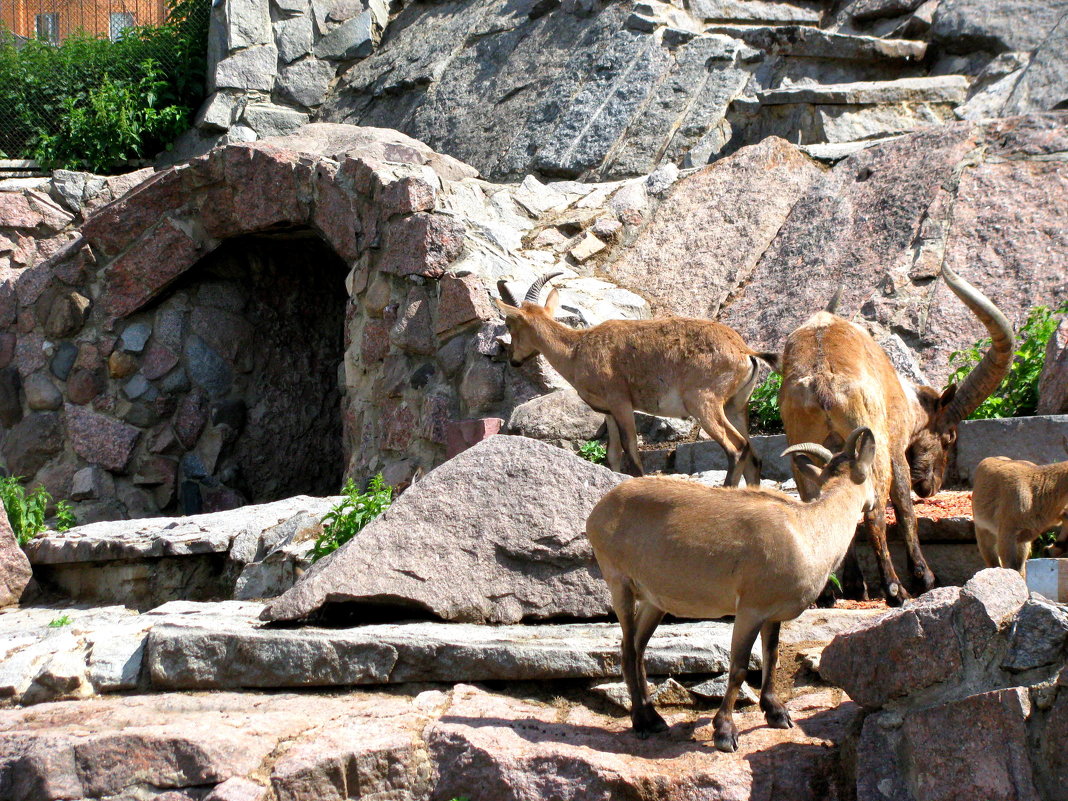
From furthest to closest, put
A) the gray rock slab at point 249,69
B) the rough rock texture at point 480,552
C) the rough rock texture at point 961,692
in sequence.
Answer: the gray rock slab at point 249,69, the rough rock texture at point 480,552, the rough rock texture at point 961,692

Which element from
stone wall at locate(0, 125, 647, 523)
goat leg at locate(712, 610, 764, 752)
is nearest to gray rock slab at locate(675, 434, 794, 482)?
stone wall at locate(0, 125, 647, 523)

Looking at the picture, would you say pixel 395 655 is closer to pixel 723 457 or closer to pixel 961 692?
pixel 961 692

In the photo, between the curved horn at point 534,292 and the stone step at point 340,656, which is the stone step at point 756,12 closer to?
the curved horn at point 534,292

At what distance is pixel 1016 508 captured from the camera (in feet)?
17.8

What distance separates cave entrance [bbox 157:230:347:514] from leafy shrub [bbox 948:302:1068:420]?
5.92 m

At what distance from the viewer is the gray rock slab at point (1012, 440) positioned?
22.1ft

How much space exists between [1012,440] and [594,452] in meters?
2.65

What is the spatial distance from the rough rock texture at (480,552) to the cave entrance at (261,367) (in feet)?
18.6

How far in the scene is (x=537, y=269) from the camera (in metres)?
9.62

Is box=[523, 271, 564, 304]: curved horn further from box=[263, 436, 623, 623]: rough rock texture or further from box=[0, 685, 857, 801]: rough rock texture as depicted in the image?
box=[0, 685, 857, 801]: rough rock texture

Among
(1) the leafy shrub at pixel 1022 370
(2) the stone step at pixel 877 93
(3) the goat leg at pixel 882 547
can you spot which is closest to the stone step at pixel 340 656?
(3) the goat leg at pixel 882 547

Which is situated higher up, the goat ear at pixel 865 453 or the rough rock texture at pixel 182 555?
the goat ear at pixel 865 453

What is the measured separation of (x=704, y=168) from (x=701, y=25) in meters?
3.23

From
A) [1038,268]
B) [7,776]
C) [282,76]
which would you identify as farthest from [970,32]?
[7,776]
